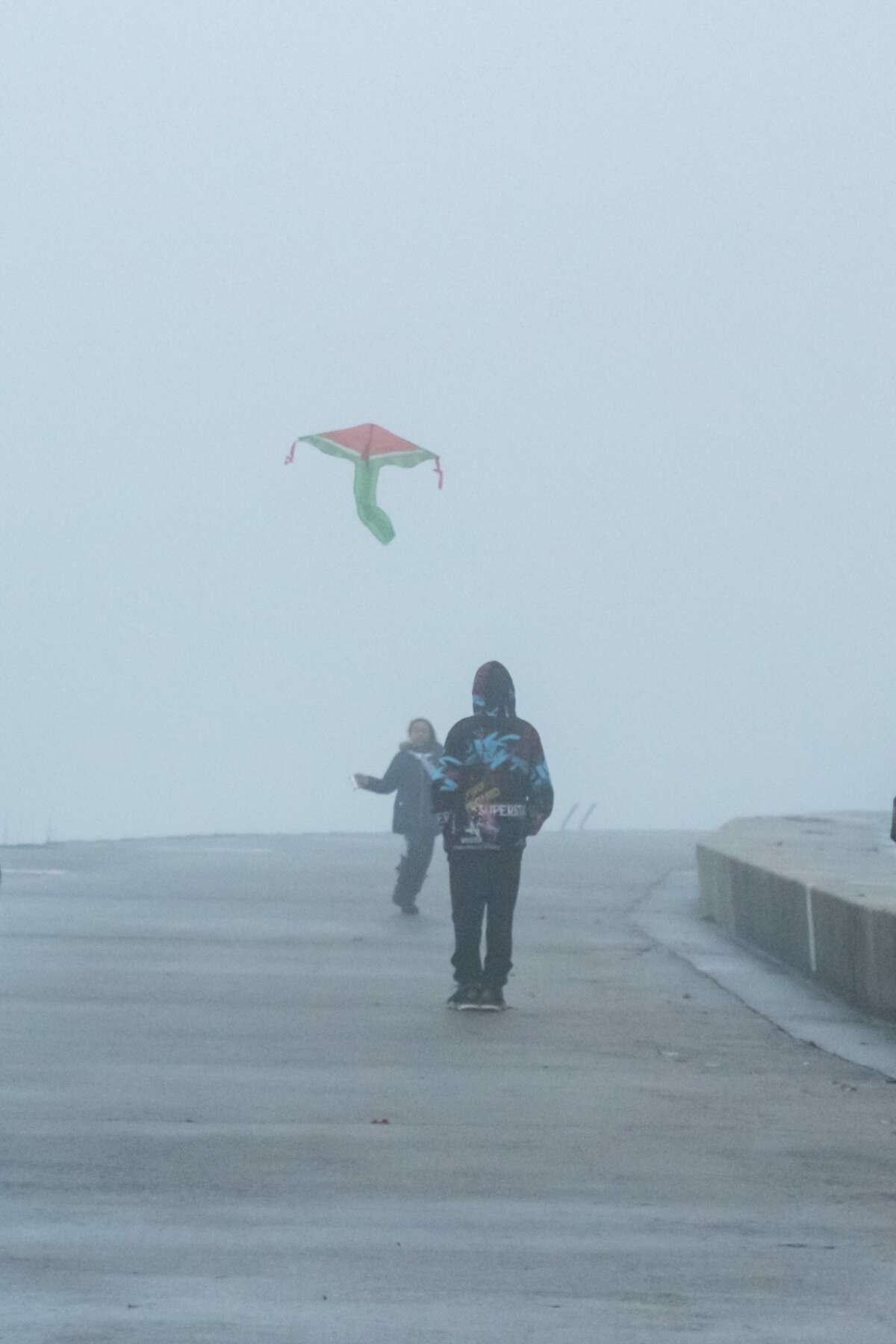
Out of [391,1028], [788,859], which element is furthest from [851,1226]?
[788,859]

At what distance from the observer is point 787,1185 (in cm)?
818

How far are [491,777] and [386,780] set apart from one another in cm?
804

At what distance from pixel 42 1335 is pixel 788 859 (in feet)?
45.0

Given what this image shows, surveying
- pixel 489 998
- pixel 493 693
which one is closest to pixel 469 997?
pixel 489 998

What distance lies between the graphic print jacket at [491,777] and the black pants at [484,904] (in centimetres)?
7

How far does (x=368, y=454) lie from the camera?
26.1m

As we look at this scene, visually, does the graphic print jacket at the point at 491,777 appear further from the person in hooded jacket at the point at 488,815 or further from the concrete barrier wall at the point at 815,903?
the concrete barrier wall at the point at 815,903

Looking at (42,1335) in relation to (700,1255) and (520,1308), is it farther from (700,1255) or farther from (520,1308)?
(700,1255)

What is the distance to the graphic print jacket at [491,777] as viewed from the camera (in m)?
13.8

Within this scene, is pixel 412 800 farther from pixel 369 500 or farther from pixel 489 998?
pixel 489 998

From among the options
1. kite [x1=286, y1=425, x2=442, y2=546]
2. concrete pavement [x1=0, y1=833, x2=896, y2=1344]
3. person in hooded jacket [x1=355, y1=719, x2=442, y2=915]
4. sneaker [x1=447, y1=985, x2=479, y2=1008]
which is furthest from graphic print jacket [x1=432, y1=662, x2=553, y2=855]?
kite [x1=286, y1=425, x2=442, y2=546]

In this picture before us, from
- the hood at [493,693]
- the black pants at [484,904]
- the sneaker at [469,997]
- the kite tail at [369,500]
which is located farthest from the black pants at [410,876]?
the sneaker at [469,997]

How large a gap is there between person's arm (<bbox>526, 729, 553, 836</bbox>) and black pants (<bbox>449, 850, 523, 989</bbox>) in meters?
0.24

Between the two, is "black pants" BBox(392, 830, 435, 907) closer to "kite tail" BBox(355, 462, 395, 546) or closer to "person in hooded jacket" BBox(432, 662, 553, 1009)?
"kite tail" BBox(355, 462, 395, 546)
